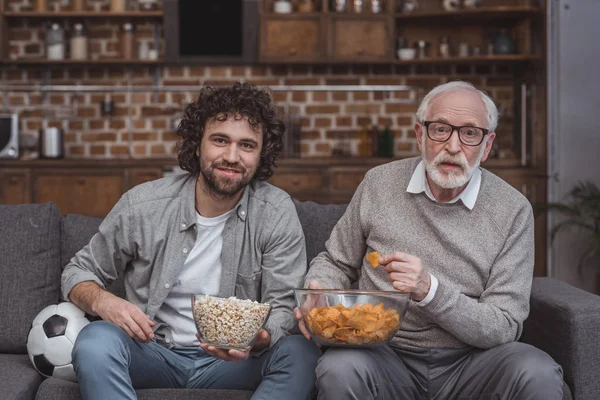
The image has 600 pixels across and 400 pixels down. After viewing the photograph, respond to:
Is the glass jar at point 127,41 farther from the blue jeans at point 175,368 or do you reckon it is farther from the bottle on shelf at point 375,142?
the blue jeans at point 175,368

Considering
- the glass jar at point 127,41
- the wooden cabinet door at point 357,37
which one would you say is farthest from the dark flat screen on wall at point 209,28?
the wooden cabinet door at point 357,37

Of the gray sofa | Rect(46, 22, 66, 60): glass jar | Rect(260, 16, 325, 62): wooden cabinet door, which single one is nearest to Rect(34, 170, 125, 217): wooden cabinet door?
Rect(46, 22, 66, 60): glass jar

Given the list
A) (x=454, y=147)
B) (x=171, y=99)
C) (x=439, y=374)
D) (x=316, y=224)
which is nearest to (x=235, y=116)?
(x=316, y=224)

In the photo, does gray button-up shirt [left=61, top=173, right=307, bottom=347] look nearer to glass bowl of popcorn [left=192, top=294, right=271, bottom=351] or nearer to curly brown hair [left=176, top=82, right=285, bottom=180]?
curly brown hair [left=176, top=82, right=285, bottom=180]

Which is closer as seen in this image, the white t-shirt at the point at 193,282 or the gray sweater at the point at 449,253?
the gray sweater at the point at 449,253

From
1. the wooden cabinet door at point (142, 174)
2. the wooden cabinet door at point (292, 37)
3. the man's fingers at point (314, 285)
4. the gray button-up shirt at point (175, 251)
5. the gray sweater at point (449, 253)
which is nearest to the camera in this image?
the gray sweater at point (449, 253)

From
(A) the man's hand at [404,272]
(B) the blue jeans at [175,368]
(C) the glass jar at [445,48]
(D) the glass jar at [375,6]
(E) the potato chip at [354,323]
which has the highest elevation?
(D) the glass jar at [375,6]

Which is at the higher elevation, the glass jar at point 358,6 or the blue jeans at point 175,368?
the glass jar at point 358,6

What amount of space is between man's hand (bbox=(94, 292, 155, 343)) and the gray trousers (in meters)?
0.42

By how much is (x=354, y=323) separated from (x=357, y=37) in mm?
3724

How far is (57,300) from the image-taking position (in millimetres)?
2363

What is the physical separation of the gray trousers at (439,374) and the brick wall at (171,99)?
357 cm

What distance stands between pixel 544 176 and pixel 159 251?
3323 mm

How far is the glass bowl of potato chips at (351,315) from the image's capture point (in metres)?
1.79
